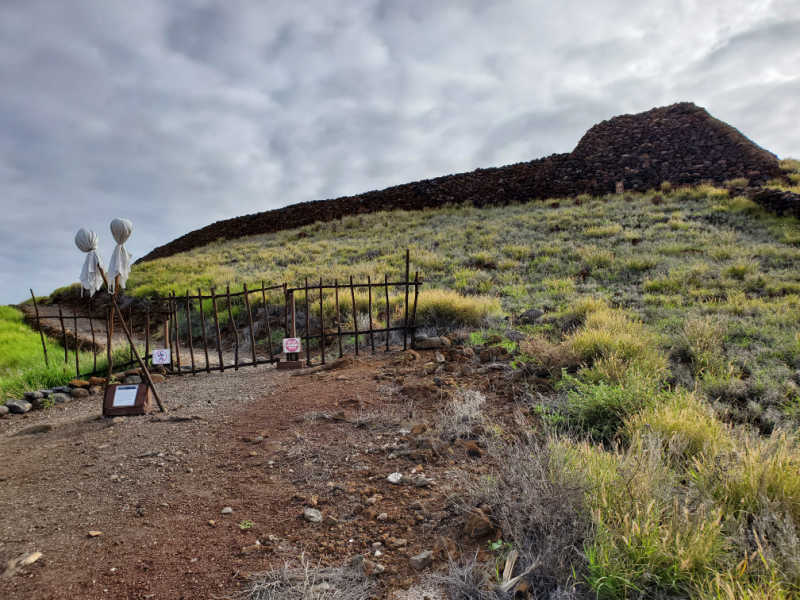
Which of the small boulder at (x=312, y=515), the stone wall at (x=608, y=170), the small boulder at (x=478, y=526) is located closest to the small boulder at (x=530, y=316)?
the small boulder at (x=478, y=526)

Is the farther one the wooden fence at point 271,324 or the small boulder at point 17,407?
the wooden fence at point 271,324

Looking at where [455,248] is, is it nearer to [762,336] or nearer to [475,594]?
[762,336]

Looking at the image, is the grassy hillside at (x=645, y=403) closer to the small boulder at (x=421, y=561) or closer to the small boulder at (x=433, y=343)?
the small boulder at (x=421, y=561)

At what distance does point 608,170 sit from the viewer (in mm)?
26016

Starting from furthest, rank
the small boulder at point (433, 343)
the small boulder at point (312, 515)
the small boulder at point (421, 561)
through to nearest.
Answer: the small boulder at point (433, 343) → the small boulder at point (312, 515) → the small boulder at point (421, 561)

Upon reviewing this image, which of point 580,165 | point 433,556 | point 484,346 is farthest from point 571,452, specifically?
point 580,165

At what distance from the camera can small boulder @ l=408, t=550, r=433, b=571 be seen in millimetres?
2584

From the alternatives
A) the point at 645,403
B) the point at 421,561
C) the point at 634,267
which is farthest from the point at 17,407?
the point at 634,267

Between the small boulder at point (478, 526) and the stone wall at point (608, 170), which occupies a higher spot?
the stone wall at point (608, 170)

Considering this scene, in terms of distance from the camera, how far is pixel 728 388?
4777 mm

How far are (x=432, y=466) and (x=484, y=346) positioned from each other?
3523 mm

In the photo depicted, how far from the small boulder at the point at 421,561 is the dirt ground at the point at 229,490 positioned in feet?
0.10

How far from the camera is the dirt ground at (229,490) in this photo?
2738 millimetres

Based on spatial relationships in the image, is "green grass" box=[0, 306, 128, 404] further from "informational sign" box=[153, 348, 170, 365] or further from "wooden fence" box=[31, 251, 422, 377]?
"informational sign" box=[153, 348, 170, 365]
